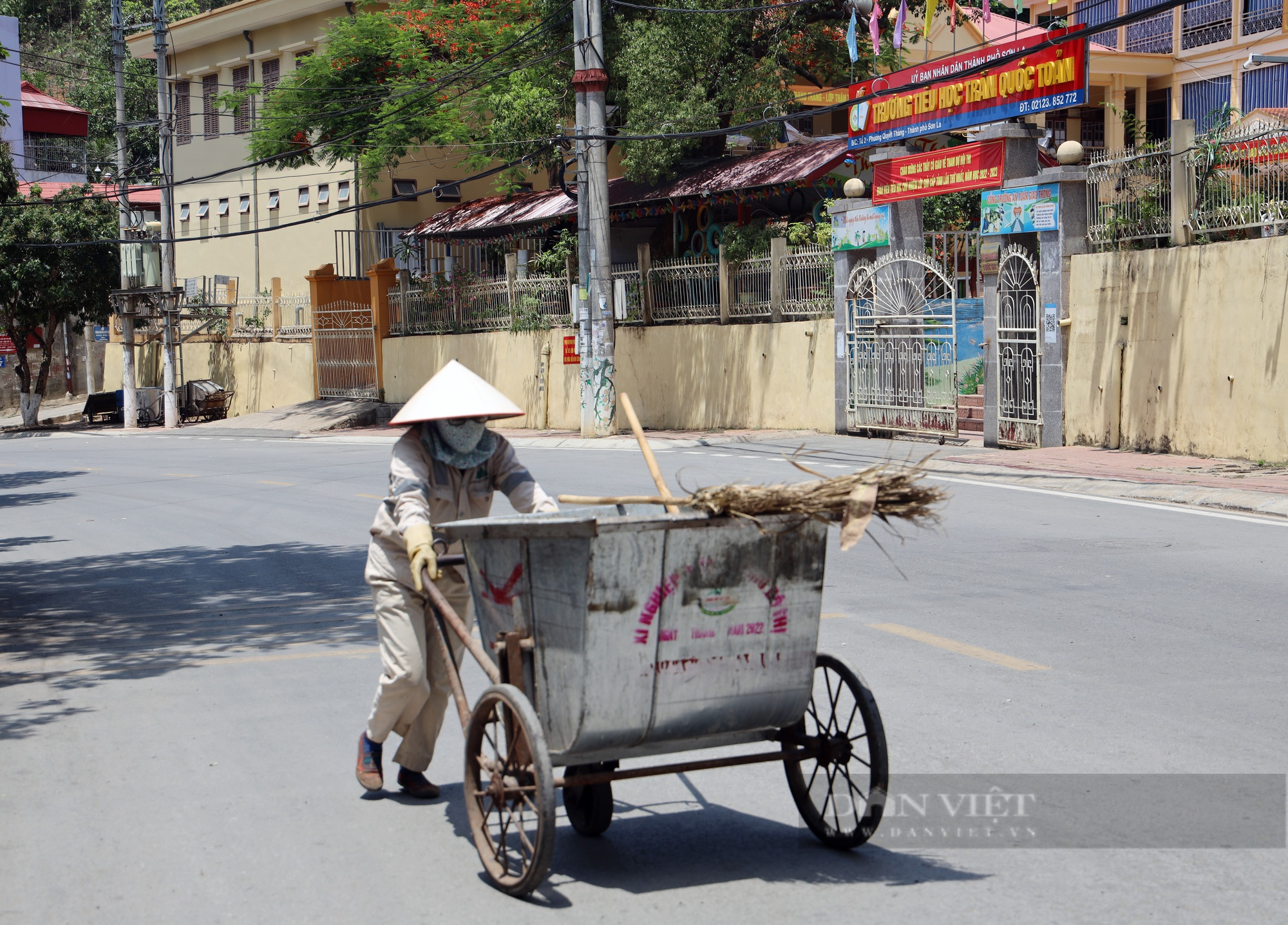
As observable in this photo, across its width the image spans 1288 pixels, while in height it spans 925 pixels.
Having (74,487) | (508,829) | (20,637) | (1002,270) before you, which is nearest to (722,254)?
(1002,270)

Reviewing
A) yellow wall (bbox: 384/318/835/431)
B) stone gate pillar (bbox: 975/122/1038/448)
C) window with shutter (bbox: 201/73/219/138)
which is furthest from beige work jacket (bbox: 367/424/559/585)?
window with shutter (bbox: 201/73/219/138)

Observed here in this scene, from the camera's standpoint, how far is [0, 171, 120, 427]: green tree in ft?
118

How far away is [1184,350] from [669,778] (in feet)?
43.5

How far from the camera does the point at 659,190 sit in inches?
1145

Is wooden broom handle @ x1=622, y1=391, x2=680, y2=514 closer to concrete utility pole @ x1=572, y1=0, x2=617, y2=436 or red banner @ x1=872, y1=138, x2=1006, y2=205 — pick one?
red banner @ x1=872, y1=138, x2=1006, y2=205

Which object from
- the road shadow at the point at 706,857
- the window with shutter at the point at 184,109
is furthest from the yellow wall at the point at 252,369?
the road shadow at the point at 706,857

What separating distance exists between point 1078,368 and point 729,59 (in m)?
12.3

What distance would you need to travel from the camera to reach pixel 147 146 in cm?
5512

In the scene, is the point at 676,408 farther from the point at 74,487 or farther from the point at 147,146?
the point at 147,146

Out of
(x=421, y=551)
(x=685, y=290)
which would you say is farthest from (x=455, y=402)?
(x=685, y=290)

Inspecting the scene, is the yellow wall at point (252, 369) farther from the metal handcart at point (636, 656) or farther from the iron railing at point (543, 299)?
the metal handcart at point (636, 656)

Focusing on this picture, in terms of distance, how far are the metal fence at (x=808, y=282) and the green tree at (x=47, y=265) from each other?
20347 mm

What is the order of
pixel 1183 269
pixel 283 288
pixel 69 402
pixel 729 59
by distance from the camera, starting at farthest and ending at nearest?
pixel 69 402
pixel 283 288
pixel 729 59
pixel 1183 269

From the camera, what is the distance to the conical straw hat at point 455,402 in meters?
4.88
